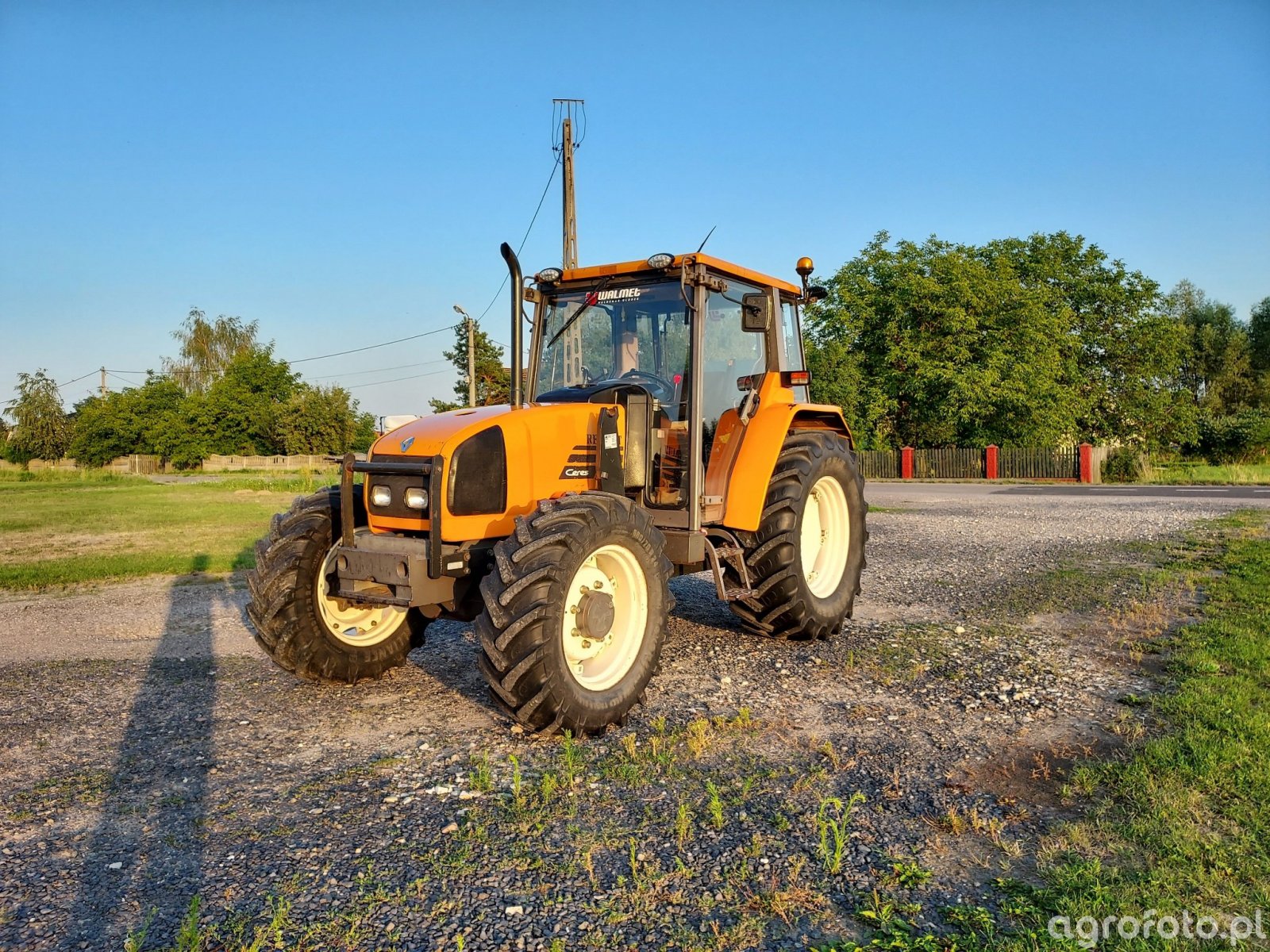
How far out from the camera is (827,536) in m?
7.52

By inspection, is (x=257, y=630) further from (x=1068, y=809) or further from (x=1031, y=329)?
(x=1031, y=329)

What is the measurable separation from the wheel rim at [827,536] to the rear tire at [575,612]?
94.5 inches

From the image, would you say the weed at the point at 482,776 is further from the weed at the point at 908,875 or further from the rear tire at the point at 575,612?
the weed at the point at 908,875

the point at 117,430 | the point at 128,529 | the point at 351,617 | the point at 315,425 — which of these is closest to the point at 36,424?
the point at 117,430

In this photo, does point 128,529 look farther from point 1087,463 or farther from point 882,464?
point 1087,463

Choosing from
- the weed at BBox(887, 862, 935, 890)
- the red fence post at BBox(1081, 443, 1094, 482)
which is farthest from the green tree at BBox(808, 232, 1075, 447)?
the weed at BBox(887, 862, 935, 890)

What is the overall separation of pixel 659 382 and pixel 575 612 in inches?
78.4

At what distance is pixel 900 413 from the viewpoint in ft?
132

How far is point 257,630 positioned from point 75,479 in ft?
136

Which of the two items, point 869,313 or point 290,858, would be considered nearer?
point 290,858

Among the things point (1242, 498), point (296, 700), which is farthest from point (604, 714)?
point (1242, 498)

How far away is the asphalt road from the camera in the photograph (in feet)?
71.3

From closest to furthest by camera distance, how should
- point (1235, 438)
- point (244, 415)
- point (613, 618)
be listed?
point (613, 618) < point (1235, 438) < point (244, 415)

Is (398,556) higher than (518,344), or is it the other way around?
(518,344)
